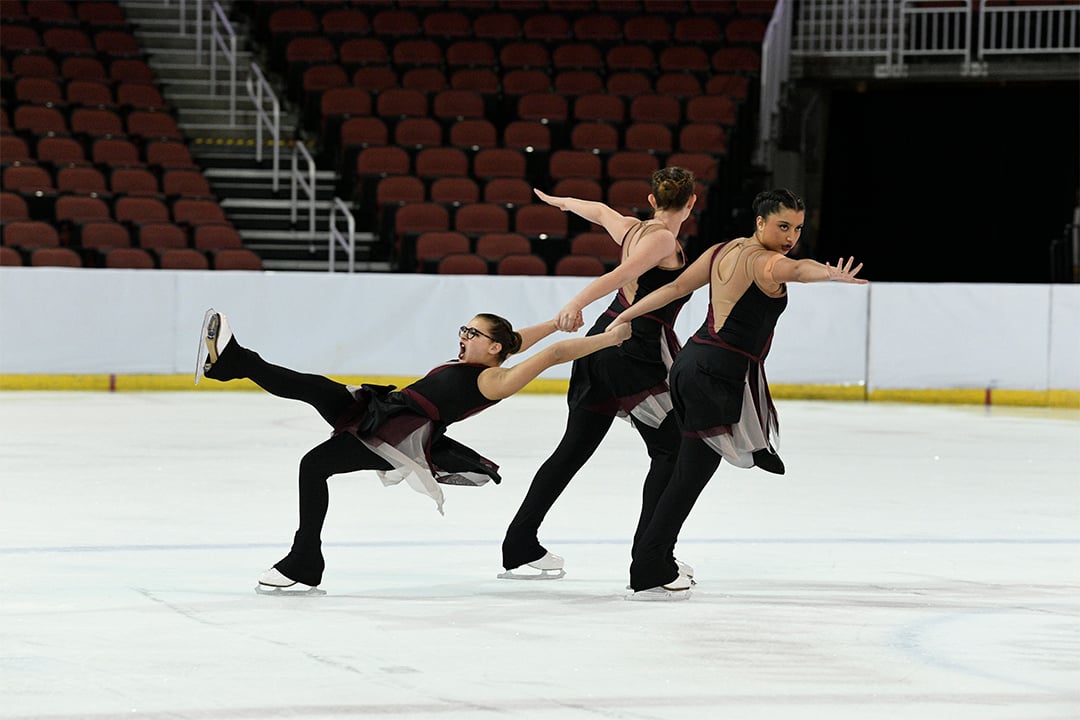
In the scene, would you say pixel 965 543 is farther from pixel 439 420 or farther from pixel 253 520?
pixel 253 520

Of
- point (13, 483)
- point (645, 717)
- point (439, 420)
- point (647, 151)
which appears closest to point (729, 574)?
point (439, 420)

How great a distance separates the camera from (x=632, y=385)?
497cm

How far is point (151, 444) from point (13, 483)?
1936 mm

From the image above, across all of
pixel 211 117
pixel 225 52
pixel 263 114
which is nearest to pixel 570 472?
pixel 263 114

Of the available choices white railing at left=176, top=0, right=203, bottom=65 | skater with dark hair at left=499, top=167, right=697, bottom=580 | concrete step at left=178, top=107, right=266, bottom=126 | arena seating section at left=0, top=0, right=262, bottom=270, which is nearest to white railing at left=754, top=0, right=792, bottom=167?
concrete step at left=178, top=107, right=266, bottom=126

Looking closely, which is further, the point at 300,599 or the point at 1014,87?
the point at 1014,87

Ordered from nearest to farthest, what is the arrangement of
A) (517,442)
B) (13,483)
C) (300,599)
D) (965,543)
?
1. (300,599)
2. (965,543)
3. (13,483)
4. (517,442)

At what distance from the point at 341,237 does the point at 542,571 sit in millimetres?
10449

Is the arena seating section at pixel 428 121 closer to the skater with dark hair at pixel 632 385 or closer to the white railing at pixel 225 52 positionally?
the white railing at pixel 225 52

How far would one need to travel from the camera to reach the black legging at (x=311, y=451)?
455 cm

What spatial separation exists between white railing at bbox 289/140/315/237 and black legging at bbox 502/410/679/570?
10.8 meters

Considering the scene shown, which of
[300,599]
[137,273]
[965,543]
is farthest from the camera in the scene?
[137,273]

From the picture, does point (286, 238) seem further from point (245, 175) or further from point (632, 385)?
point (632, 385)

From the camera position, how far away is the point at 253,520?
6.19m
